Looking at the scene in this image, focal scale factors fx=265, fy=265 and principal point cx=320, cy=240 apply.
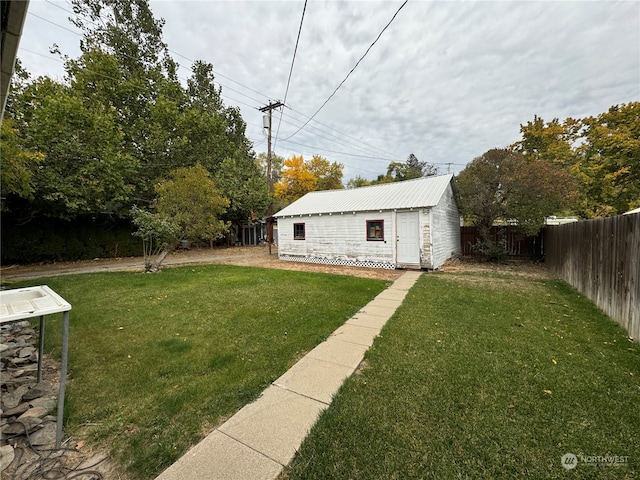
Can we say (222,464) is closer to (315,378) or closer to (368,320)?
(315,378)

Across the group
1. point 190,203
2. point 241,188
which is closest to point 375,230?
point 190,203

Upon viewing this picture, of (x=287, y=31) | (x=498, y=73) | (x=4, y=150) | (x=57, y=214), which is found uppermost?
(x=498, y=73)

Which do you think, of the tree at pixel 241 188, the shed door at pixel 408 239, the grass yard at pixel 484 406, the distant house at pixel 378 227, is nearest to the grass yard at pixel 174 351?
the grass yard at pixel 484 406

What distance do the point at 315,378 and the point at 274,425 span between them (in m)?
0.84

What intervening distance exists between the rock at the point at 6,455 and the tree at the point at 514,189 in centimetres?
1432

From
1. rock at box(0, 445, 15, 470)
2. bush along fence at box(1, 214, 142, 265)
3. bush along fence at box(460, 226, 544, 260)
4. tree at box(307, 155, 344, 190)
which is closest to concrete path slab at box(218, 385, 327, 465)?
rock at box(0, 445, 15, 470)

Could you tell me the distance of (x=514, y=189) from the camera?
37.8ft

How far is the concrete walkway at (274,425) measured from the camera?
73.9 inches

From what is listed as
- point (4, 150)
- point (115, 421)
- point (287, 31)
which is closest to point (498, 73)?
point (287, 31)

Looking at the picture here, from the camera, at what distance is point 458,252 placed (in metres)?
15.2

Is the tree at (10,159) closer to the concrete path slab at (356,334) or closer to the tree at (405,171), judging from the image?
the concrete path slab at (356,334)

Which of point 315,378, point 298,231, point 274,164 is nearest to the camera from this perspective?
point 315,378

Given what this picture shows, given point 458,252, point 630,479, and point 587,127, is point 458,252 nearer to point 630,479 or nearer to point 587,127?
point 587,127

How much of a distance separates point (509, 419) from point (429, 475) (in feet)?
3.50
